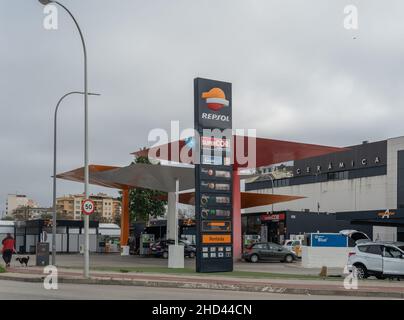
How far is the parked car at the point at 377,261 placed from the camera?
23.3m

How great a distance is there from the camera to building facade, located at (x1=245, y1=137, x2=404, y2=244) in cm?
6388

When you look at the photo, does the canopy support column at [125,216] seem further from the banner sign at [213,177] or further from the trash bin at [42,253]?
the banner sign at [213,177]

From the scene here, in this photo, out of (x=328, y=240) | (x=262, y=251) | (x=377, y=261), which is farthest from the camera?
(x=262, y=251)

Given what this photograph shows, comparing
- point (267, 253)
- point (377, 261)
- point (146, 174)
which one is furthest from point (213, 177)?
point (267, 253)

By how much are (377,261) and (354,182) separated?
5614 centimetres

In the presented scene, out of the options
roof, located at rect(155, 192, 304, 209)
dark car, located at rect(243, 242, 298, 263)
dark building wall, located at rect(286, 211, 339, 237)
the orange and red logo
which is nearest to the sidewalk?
the orange and red logo

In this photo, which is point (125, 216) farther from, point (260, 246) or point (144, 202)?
point (260, 246)

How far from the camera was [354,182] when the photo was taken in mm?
78250

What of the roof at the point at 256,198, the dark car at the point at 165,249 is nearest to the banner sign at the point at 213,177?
the dark car at the point at 165,249

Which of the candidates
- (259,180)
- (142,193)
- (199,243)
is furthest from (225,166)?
(259,180)

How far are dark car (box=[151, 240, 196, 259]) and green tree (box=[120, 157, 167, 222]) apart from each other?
1619 cm

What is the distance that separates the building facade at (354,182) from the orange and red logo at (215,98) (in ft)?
118
